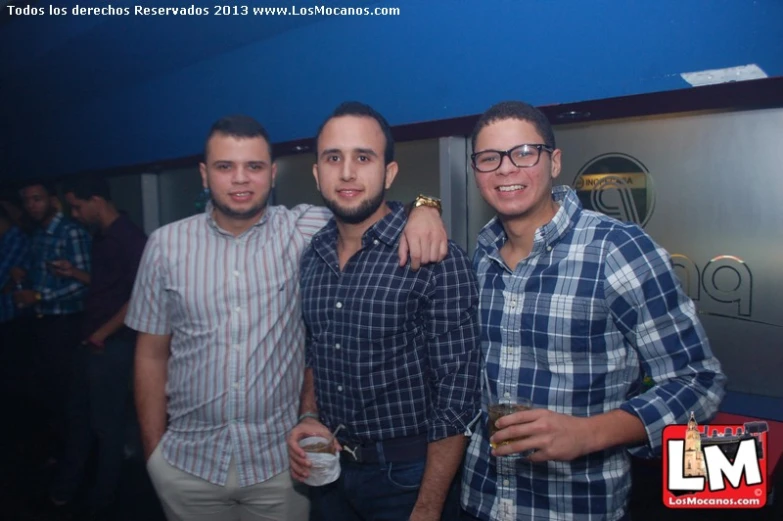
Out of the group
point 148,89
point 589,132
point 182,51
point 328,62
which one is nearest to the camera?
point 589,132

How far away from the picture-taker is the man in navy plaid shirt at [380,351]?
4.10 feet

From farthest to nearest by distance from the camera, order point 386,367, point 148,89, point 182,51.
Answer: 1. point 148,89
2. point 182,51
3. point 386,367

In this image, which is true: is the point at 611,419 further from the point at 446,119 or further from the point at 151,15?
the point at 151,15

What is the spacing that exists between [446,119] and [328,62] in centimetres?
74

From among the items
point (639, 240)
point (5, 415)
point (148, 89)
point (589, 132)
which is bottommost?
point (5, 415)

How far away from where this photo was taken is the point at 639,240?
111cm

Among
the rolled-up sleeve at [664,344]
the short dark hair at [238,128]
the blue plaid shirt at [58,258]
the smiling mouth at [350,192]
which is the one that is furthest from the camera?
the blue plaid shirt at [58,258]

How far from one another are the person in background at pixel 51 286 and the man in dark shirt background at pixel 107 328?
20cm

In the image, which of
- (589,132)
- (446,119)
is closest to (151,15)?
(446,119)

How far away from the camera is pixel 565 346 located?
3.72 feet

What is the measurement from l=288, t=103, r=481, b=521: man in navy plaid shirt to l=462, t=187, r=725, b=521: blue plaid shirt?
0.26ft

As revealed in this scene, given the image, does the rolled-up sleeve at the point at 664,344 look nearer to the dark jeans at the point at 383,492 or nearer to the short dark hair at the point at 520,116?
the short dark hair at the point at 520,116

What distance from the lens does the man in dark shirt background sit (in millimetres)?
2709

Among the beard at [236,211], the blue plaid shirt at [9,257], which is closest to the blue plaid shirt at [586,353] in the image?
the beard at [236,211]
